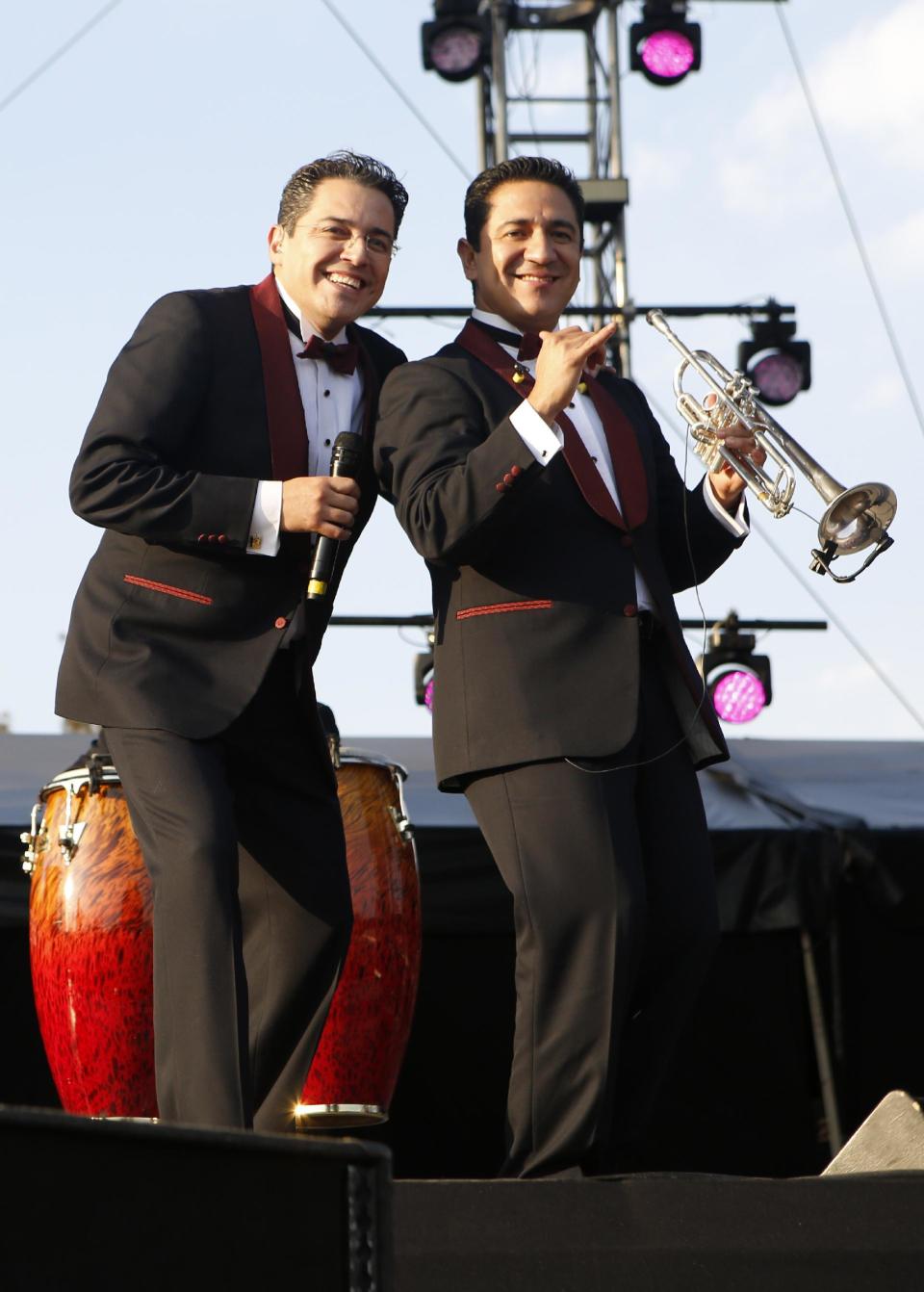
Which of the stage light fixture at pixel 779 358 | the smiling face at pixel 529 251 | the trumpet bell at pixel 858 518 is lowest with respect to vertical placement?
the trumpet bell at pixel 858 518

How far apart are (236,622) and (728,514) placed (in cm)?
94

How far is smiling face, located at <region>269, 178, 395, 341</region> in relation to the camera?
324cm

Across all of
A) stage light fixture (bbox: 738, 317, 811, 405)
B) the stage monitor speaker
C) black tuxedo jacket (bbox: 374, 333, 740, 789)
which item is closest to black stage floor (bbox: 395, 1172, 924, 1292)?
the stage monitor speaker

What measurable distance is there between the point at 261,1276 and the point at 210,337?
78.7 inches

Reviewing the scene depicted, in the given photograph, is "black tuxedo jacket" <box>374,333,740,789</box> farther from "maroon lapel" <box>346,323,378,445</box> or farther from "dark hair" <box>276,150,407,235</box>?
"dark hair" <box>276,150,407,235</box>

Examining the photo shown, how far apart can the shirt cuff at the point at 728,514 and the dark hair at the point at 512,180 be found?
0.52m

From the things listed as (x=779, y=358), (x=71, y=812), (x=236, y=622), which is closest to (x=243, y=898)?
(x=236, y=622)

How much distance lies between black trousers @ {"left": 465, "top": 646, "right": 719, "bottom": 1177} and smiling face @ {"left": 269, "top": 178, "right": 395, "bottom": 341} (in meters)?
0.86

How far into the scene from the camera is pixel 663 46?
8.05 m

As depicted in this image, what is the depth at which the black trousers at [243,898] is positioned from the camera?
284cm

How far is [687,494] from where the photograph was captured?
345cm

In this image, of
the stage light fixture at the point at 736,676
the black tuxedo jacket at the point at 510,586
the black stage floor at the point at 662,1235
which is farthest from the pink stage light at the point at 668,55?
the black stage floor at the point at 662,1235

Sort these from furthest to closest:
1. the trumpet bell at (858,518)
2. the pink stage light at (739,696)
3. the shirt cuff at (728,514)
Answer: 1. the pink stage light at (739,696)
2. the shirt cuff at (728,514)
3. the trumpet bell at (858,518)

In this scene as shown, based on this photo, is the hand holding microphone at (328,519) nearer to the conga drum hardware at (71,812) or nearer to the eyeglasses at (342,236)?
the eyeglasses at (342,236)
